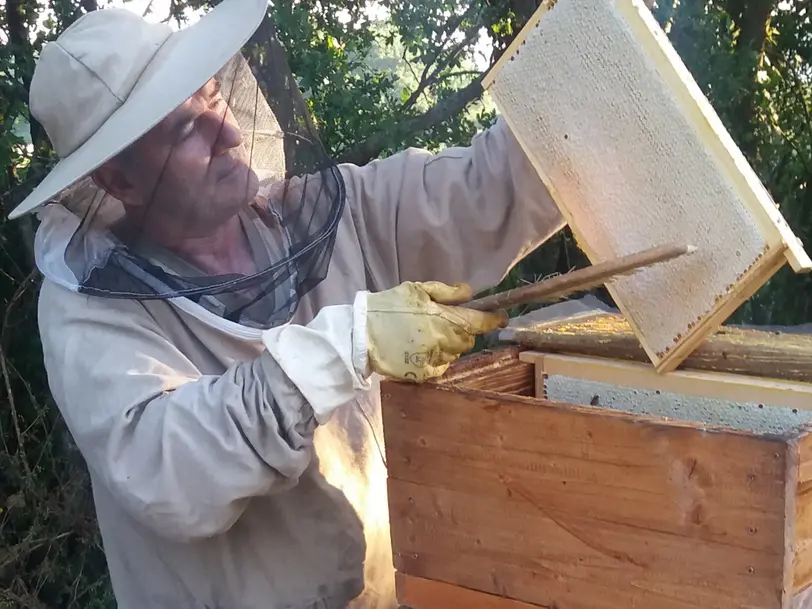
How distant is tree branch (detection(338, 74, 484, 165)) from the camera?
3.05 metres

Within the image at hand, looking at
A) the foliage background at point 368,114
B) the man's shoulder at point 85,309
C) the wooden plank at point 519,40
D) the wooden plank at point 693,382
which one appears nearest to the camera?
the wooden plank at point 693,382

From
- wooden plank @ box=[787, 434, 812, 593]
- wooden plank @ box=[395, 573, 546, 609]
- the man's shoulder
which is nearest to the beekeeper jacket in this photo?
the man's shoulder

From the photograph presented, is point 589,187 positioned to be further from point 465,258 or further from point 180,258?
point 180,258

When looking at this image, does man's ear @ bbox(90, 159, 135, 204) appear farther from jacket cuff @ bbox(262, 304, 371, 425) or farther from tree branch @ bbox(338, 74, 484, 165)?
tree branch @ bbox(338, 74, 484, 165)

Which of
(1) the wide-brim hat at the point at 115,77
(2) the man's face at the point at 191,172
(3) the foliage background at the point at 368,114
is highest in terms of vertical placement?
(1) the wide-brim hat at the point at 115,77

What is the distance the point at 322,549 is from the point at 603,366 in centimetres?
58

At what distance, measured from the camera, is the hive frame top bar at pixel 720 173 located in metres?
1.03

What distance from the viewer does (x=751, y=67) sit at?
2.96m

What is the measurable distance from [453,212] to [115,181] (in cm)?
63

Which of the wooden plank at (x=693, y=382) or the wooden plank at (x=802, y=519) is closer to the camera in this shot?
the wooden plank at (x=802, y=519)

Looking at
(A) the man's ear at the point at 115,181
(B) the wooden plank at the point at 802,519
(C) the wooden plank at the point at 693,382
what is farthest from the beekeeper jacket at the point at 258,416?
(B) the wooden plank at the point at 802,519

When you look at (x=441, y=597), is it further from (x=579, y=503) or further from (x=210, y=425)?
(x=210, y=425)

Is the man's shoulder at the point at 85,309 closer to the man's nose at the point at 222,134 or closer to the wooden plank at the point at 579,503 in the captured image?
the man's nose at the point at 222,134

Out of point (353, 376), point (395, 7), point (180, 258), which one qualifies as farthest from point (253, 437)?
point (395, 7)
